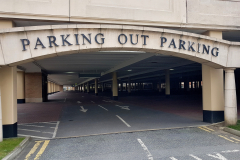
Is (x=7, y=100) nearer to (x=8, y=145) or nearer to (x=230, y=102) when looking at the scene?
(x=8, y=145)

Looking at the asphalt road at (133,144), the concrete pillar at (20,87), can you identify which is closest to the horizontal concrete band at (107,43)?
the asphalt road at (133,144)

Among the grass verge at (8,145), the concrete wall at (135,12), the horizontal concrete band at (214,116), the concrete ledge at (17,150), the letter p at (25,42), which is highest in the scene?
the concrete wall at (135,12)

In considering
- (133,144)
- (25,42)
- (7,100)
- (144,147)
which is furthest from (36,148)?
(25,42)

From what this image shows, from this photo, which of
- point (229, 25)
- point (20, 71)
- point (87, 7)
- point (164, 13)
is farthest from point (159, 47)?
point (20, 71)

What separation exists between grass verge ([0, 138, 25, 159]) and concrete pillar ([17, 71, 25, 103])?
73.0 feet

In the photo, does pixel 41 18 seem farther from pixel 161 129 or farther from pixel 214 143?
pixel 214 143

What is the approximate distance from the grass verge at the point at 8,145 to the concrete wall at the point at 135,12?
514 cm

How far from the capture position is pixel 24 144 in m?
7.88

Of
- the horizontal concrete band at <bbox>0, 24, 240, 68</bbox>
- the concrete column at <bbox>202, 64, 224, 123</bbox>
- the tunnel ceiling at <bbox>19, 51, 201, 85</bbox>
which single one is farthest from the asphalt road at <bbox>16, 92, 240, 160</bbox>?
the tunnel ceiling at <bbox>19, 51, 201, 85</bbox>

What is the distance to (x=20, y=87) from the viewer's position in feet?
93.6

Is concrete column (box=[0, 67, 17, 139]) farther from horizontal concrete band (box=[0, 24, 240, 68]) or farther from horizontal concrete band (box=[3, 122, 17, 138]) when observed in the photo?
horizontal concrete band (box=[0, 24, 240, 68])

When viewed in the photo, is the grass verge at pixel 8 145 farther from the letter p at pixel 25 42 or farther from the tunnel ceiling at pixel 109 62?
the tunnel ceiling at pixel 109 62

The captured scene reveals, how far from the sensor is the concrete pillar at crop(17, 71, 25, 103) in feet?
93.5

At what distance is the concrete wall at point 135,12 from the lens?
28.9 feet
